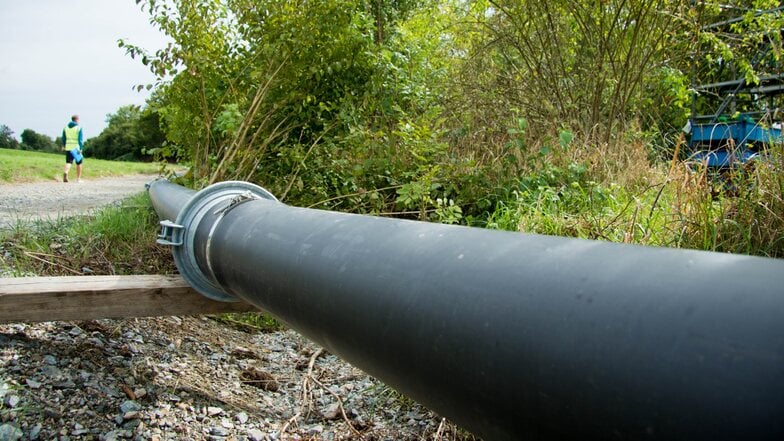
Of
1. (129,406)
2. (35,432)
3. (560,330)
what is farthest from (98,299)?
(560,330)

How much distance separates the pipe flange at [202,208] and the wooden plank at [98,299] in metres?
0.44

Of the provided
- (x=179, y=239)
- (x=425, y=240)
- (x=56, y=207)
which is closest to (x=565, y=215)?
(x=179, y=239)

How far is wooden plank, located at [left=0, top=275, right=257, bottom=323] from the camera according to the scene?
8.37ft

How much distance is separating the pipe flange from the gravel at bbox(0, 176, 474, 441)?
1.98 ft

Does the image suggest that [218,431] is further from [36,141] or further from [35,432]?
[36,141]

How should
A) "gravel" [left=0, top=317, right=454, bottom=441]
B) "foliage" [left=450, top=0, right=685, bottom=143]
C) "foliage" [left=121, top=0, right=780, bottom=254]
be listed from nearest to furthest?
1. "gravel" [left=0, top=317, right=454, bottom=441]
2. "foliage" [left=121, top=0, right=780, bottom=254]
3. "foliage" [left=450, top=0, right=685, bottom=143]

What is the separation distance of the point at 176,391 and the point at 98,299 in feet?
1.75

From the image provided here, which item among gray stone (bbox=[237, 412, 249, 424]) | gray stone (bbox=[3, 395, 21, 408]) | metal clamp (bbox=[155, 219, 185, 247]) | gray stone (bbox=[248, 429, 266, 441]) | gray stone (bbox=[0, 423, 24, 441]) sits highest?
metal clamp (bbox=[155, 219, 185, 247])

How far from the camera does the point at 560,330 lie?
0.70m

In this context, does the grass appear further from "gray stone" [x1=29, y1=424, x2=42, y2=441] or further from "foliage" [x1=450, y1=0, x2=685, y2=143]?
"gray stone" [x1=29, y1=424, x2=42, y2=441]

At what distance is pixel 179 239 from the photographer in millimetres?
2293

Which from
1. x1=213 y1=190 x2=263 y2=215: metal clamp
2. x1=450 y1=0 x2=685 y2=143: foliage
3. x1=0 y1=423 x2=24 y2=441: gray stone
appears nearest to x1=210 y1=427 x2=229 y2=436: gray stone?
x1=0 y1=423 x2=24 y2=441: gray stone

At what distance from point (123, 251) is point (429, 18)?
6319 millimetres

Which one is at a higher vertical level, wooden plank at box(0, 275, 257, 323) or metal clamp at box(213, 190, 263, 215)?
metal clamp at box(213, 190, 263, 215)
